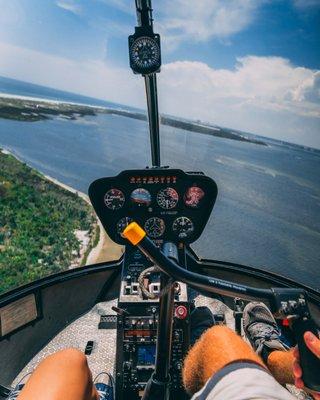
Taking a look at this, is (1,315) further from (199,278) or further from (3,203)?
(3,203)

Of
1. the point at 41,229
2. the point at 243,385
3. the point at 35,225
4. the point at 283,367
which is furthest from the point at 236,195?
the point at 243,385

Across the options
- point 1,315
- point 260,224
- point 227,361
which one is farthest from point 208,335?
point 260,224

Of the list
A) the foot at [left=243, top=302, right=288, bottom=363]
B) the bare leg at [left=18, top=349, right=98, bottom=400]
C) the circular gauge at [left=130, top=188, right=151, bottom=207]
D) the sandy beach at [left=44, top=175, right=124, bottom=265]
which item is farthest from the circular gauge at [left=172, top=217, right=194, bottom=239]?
the sandy beach at [left=44, top=175, right=124, bottom=265]

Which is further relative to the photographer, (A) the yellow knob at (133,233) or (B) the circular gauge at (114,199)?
(B) the circular gauge at (114,199)

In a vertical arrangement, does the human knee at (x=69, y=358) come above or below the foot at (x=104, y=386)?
above

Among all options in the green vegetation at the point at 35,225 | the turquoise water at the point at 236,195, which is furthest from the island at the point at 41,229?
the turquoise water at the point at 236,195

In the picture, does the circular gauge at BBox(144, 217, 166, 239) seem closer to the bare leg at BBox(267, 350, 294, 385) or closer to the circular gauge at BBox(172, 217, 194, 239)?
the circular gauge at BBox(172, 217, 194, 239)

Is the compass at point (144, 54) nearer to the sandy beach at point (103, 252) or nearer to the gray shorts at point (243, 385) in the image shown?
the gray shorts at point (243, 385)

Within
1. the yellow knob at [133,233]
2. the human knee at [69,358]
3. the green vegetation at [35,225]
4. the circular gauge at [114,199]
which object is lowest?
the green vegetation at [35,225]
